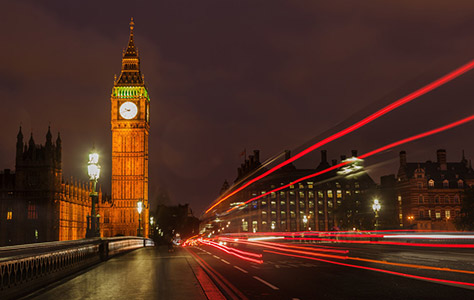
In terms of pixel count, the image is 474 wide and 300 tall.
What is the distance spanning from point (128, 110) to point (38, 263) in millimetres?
108103

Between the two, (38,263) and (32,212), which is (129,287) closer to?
(38,263)

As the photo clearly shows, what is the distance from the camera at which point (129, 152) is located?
390 ft

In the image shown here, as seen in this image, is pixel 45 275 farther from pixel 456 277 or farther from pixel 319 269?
pixel 456 277

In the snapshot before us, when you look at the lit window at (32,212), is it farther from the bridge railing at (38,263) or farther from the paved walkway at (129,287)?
the paved walkway at (129,287)

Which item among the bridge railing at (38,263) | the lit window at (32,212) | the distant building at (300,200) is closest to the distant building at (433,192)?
the distant building at (300,200)

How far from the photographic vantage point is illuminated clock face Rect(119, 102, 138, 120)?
121m

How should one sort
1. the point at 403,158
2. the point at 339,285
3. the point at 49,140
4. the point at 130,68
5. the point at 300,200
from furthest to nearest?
the point at 300,200
the point at 130,68
the point at 403,158
the point at 49,140
the point at 339,285

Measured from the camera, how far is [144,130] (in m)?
120

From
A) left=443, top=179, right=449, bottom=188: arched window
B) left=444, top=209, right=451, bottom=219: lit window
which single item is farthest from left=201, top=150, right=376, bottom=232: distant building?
left=444, top=209, right=451, bottom=219: lit window

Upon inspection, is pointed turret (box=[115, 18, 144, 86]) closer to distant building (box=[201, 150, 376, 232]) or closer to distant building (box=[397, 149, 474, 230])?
distant building (box=[201, 150, 376, 232])

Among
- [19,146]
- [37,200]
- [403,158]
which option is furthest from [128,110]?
[403,158]

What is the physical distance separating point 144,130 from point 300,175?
156 feet

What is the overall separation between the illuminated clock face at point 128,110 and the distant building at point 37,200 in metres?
25.5

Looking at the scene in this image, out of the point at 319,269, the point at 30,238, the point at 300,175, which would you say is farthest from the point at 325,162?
the point at 319,269
